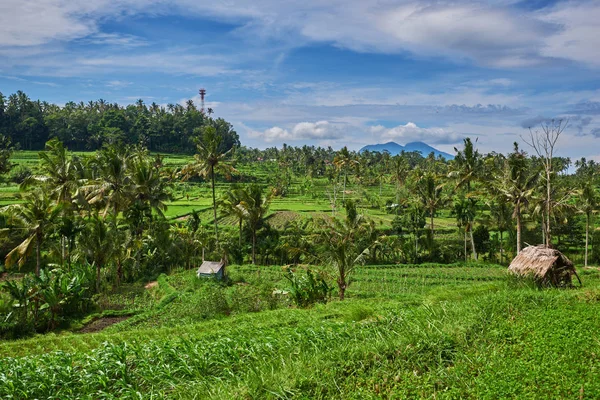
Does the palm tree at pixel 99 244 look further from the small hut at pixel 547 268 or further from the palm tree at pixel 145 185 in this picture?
the small hut at pixel 547 268

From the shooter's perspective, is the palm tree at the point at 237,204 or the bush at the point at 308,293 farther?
the palm tree at the point at 237,204

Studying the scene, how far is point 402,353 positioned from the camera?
5.64 m

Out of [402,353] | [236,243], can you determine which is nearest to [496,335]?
[402,353]

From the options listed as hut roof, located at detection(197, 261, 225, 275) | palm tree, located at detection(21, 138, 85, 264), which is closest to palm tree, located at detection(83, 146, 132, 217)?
palm tree, located at detection(21, 138, 85, 264)

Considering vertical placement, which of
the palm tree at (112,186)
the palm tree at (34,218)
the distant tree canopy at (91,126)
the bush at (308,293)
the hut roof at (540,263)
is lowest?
the bush at (308,293)

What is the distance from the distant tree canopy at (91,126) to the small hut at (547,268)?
2676 inches

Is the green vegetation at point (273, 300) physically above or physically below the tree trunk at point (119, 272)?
above

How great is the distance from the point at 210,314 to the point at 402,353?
33.2ft

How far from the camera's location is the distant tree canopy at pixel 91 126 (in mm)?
78750

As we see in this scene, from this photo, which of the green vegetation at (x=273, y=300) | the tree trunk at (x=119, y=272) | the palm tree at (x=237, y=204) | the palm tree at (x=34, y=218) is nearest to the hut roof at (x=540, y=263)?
the green vegetation at (x=273, y=300)

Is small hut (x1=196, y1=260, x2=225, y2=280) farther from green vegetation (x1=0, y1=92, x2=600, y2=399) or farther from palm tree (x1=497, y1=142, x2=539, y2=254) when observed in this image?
palm tree (x1=497, y1=142, x2=539, y2=254)

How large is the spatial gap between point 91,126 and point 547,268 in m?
86.2

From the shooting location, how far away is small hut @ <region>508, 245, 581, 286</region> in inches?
455

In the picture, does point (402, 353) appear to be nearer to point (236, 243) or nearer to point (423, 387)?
point (423, 387)
